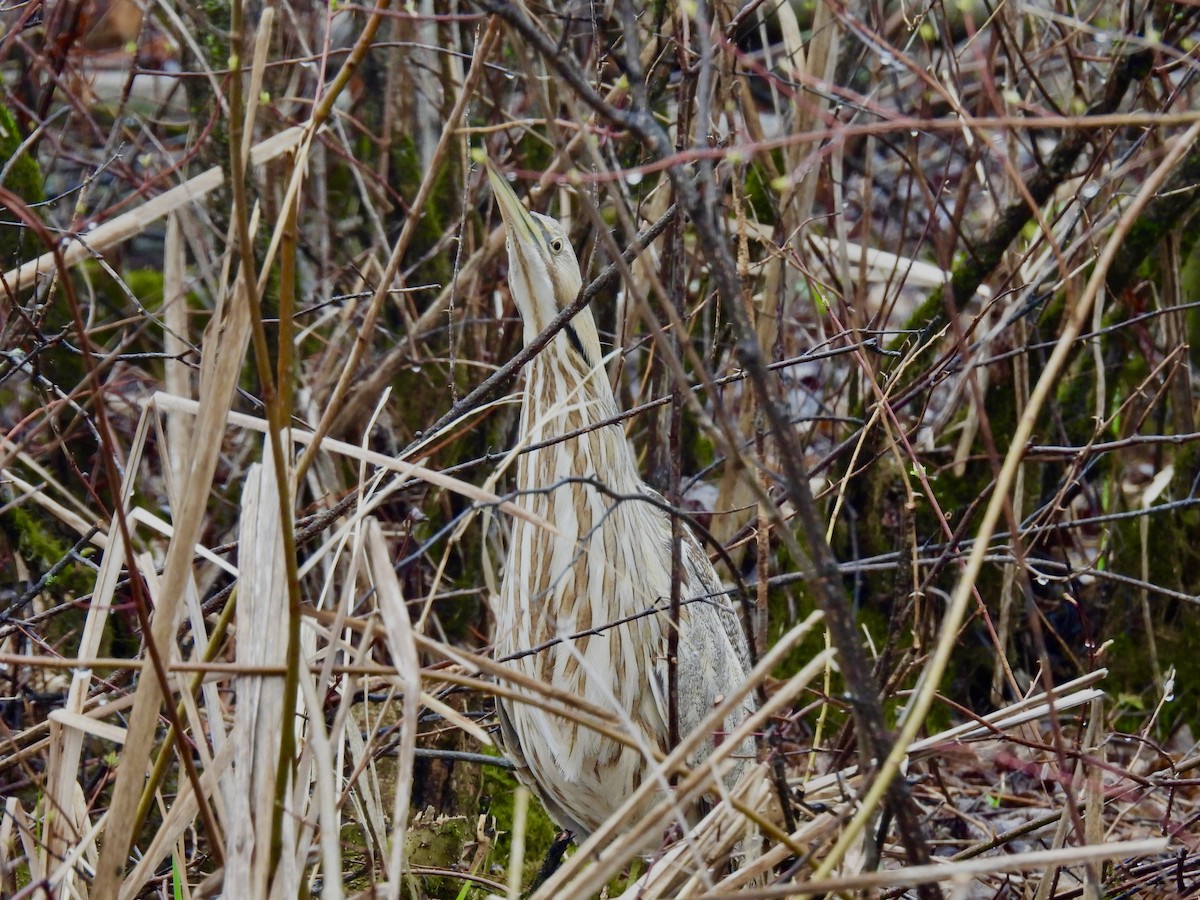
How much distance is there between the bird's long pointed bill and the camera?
2.27 m

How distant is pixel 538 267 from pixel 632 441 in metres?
1.24

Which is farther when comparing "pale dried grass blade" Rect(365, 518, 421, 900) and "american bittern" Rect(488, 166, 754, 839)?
"american bittern" Rect(488, 166, 754, 839)

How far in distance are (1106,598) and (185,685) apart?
259 centimetres

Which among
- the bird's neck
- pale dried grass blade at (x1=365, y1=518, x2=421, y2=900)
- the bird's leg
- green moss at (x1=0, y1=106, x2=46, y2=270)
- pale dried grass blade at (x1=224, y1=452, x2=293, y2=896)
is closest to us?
pale dried grass blade at (x1=365, y1=518, x2=421, y2=900)

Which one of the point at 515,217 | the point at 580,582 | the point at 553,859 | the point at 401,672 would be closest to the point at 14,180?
the point at 515,217

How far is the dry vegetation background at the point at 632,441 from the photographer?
145 centimetres

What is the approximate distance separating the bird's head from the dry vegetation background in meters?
0.13

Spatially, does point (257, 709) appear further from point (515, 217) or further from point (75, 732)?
point (515, 217)

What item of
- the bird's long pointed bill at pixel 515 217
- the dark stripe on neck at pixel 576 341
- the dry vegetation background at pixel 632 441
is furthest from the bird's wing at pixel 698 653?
the bird's long pointed bill at pixel 515 217

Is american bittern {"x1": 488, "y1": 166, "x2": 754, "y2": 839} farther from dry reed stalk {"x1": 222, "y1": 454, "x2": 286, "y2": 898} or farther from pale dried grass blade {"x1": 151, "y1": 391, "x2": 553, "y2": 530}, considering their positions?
dry reed stalk {"x1": 222, "y1": 454, "x2": 286, "y2": 898}

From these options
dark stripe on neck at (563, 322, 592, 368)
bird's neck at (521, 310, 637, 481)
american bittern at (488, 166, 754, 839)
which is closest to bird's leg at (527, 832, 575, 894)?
american bittern at (488, 166, 754, 839)

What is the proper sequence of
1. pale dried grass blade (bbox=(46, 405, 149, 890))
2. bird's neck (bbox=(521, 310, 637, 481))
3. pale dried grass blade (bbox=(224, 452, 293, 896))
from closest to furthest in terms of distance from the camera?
1. pale dried grass blade (bbox=(224, 452, 293, 896))
2. pale dried grass blade (bbox=(46, 405, 149, 890))
3. bird's neck (bbox=(521, 310, 637, 481))

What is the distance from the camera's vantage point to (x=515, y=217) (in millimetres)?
2311

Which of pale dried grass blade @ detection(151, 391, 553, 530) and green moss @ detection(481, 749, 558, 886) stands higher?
pale dried grass blade @ detection(151, 391, 553, 530)
